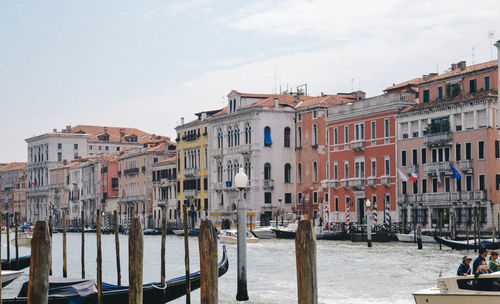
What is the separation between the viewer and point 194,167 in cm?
5991

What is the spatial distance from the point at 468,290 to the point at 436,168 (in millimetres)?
26974

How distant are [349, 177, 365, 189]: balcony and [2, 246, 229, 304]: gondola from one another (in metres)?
29.8

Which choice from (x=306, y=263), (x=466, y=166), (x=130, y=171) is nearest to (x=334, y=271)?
(x=466, y=166)

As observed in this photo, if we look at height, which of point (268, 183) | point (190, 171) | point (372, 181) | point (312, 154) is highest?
point (312, 154)

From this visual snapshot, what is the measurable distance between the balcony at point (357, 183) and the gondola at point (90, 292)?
29822 mm

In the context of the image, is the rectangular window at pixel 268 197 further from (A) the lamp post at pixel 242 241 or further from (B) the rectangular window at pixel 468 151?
(A) the lamp post at pixel 242 241

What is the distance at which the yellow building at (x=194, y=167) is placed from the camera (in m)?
58.4

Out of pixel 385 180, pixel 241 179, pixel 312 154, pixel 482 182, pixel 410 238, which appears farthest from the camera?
pixel 312 154

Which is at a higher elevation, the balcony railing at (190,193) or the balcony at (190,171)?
the balcony at (190,171)

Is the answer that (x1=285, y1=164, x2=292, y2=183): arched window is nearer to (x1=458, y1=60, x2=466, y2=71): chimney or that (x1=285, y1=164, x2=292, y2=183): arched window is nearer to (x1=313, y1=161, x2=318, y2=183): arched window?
(x1=313, y1=161, x2=318, y2=183): arched window

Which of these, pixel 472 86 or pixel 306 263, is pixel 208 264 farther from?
pixel 472 86

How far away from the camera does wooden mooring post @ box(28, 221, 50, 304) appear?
9328 mm

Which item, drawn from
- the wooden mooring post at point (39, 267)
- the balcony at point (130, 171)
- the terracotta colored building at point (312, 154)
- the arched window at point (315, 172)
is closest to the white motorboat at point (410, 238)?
the terracotta colored building at point (312, 154)

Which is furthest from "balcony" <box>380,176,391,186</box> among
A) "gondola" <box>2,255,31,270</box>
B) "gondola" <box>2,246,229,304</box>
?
"gondola" <box>2,246,229,304</box>
